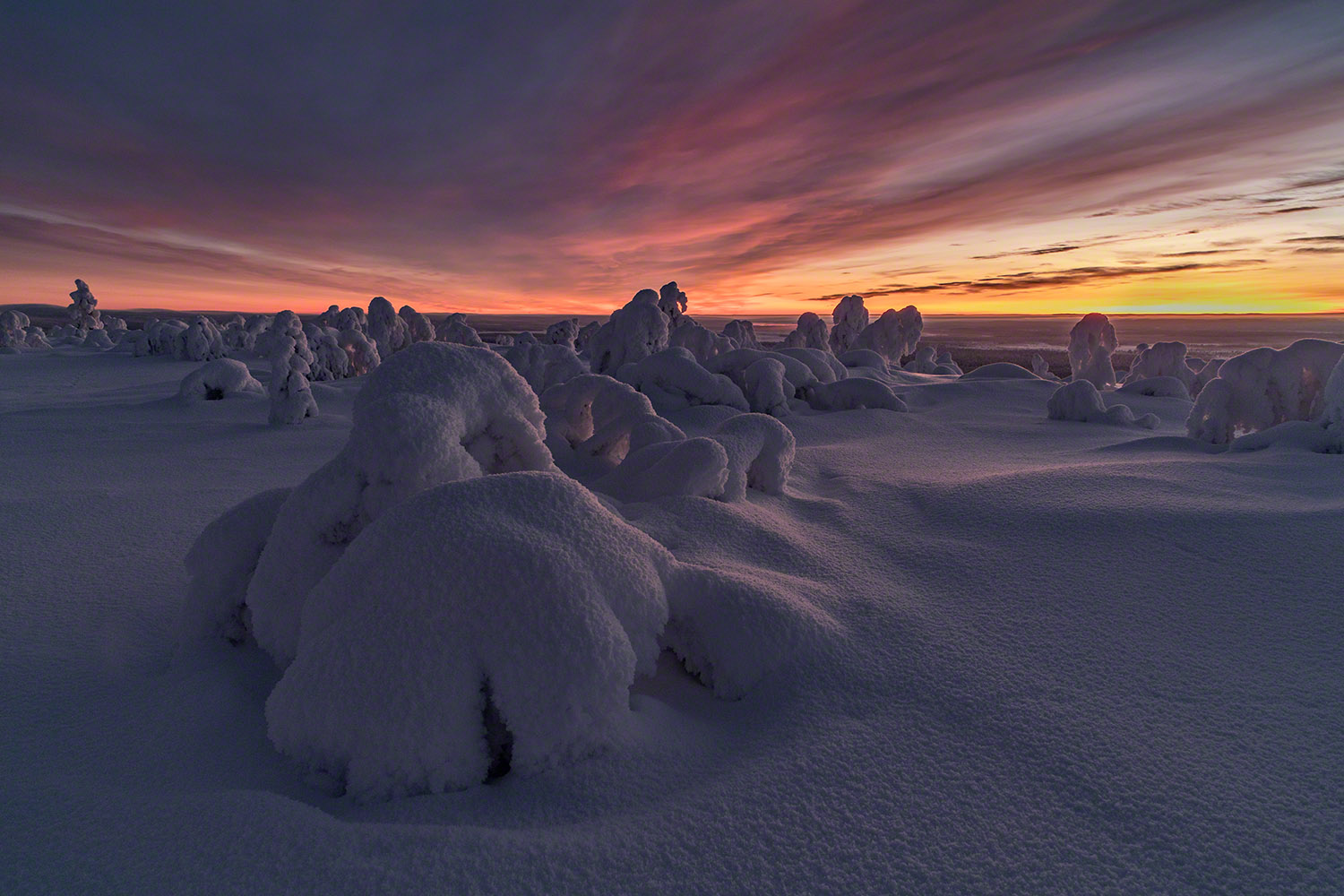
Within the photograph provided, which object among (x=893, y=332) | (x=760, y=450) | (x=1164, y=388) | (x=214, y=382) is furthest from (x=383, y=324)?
(x=1164, y=388)

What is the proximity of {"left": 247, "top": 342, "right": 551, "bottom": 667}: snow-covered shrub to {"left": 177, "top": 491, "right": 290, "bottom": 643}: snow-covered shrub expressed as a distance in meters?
0.27

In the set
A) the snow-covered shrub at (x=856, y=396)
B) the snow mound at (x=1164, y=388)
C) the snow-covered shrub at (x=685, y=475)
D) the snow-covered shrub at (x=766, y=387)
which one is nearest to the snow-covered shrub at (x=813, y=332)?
the snow mound at (x=1164, y=388)

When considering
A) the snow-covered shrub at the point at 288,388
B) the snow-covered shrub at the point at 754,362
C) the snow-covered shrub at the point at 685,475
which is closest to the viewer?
the snow-covered shrub at the point at 685,475

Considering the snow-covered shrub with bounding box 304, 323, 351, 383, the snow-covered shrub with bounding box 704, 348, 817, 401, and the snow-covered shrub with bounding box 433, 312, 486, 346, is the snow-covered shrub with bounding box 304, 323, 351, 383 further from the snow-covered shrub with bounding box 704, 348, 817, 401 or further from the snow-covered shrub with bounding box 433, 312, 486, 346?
the snow-covered shrub with bounding box 704, 348, 817, 401

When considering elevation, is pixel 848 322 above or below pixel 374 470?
above

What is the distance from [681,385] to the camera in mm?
12305

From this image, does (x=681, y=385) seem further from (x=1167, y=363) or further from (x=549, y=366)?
(x=1167, y=363)

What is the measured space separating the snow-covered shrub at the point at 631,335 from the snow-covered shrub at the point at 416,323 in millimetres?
21485

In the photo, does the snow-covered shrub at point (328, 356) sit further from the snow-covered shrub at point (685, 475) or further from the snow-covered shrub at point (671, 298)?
the snow-covered shrub at point (685, 475)

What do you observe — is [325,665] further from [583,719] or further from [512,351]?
[512,351]

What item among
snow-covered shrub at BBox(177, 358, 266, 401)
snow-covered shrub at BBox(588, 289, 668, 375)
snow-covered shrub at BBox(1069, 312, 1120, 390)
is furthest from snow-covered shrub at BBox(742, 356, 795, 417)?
snow-covered shrub at BBox(1069, 312, 1120, 390)

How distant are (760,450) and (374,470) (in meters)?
3.92

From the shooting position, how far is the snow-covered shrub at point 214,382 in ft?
40.4

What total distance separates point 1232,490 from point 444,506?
6478mm
